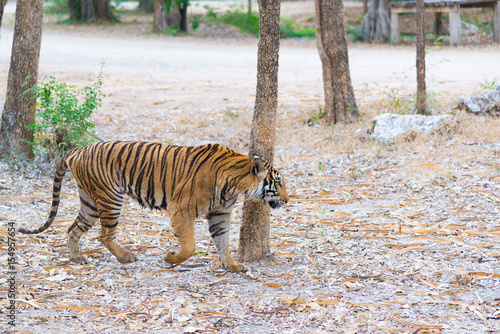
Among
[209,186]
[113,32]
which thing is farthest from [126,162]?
[113,32]

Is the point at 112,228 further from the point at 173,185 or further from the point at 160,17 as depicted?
the point at 160,17

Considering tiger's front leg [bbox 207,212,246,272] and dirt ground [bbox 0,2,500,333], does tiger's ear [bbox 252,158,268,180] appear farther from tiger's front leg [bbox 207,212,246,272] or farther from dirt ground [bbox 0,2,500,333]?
dirt ground [bbox 0,2,500,333]

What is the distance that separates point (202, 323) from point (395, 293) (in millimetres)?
1607

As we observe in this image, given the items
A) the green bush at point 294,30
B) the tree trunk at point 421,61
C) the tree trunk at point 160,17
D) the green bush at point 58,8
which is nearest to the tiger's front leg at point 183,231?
the tree trunk at point 421,61

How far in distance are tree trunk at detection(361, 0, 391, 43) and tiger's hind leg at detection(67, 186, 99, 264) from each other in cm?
1665

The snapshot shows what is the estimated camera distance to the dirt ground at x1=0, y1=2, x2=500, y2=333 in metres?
4.33

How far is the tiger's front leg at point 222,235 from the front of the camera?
5.20 meters

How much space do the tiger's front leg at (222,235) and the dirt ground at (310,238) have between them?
11cm

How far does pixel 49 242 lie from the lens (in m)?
5.91

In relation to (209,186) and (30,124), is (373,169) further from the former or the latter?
(30,124)

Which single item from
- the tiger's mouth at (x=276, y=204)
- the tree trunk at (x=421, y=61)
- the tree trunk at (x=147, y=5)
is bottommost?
the tiger's mouth at (x=276, y=204)

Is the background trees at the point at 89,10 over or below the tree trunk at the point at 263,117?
over

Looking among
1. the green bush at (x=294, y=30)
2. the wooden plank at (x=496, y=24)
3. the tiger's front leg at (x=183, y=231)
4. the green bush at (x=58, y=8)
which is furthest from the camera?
the green bush at (x=58, y=8)

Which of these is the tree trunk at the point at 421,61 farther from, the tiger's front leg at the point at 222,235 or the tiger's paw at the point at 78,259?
the tiger's paw at the point at 78,259
